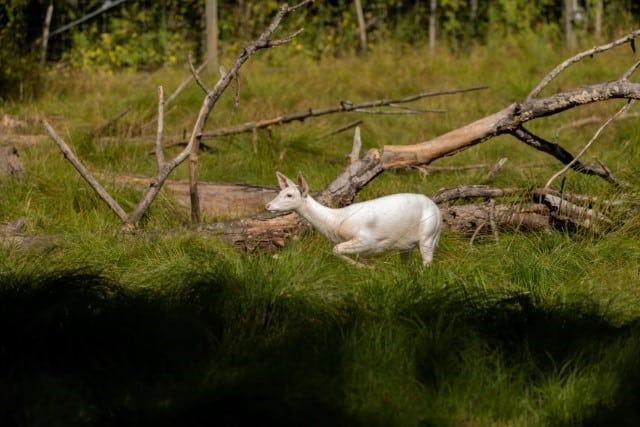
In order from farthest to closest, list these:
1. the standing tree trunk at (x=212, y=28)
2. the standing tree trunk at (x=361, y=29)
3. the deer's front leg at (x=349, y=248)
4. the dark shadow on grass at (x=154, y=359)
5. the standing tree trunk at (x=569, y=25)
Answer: the standing tree trunk at (x=361, y=29), the standing tree trunk at (x=569, y=25), the standing tree trunk at (x=212, y=28), the deer's front leg at (x=349, y=248), the dark shadow on grass at (x=154, y=359)

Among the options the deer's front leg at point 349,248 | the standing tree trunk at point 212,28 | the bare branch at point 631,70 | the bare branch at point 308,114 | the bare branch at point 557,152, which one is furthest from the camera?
the standing tree trunk at point 212,28

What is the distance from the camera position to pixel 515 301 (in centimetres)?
474

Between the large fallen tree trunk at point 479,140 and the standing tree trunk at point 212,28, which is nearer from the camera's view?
the large fallen tree trunk at point 479,140

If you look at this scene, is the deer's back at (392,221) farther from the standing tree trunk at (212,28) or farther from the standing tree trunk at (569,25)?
the standing tree trunk at (569,25)

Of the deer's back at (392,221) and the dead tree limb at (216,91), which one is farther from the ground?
the dead tree limb at (216,91)

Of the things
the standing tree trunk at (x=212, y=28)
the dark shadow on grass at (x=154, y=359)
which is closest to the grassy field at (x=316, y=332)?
the dark shadow on grass at (x=154, y=359)

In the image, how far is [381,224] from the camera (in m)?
5.48

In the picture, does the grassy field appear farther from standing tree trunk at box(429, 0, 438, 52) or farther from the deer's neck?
standing tree trunk at box(429, 0, 438, 52)

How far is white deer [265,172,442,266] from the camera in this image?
549cm

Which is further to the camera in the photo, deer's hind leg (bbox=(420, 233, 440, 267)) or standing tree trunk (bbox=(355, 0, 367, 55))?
standing tree trunk (bbox=(355, 0, 367, 55))

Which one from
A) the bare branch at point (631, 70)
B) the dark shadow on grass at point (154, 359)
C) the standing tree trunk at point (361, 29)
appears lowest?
the dark shadow on grass at point (154, 359)

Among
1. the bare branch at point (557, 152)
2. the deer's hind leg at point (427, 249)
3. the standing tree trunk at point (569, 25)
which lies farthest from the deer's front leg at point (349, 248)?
the standing tree trunk at point (569, 25)

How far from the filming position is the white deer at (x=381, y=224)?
18.0ft

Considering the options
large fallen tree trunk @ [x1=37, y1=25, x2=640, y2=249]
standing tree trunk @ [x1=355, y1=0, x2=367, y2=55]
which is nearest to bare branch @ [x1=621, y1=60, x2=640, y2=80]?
large fallen tree trunk @ [x1=37, y1=25, x2=640, y2=249]
